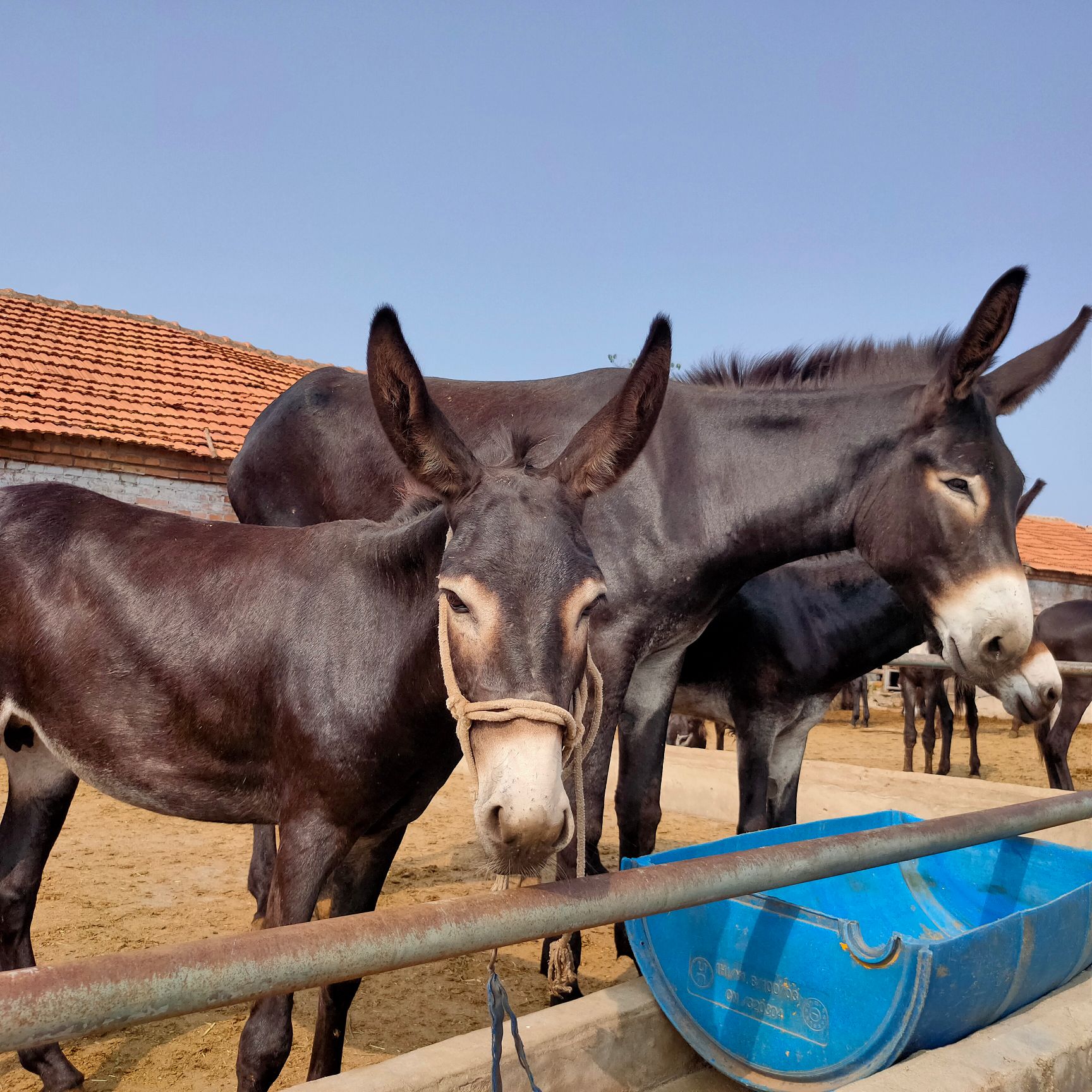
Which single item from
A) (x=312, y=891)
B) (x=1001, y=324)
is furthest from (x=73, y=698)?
(x=1001, y=324)

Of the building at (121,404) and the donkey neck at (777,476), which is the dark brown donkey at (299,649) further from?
the building at (121,404)

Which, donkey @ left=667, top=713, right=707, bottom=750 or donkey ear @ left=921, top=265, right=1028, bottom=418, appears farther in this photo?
donkey @ left=667, top=713, right=707, bottom=750

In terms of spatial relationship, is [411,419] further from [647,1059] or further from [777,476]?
[647,1059]

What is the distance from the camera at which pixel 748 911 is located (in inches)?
121

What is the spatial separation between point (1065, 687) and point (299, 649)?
10223mm

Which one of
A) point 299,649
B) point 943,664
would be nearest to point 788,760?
point 943,664

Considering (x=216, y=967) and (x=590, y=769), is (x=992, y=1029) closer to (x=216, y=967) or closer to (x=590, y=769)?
→ (x=590, y=769)

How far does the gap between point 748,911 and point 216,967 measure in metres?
2.37

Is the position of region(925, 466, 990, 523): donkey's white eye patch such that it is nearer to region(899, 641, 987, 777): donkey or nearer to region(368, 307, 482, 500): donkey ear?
region(368, 307, 482, 500): donkey ear

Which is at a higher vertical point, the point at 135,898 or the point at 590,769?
the point at 590,769

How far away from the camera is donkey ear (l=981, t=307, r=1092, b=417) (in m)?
3.71

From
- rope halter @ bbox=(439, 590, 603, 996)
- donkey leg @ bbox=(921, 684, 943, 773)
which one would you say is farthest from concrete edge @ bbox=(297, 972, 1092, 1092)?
donkey leg @ bbox=(921, 684, 943, 773)

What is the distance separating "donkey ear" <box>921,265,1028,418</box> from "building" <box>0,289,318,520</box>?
9.18 metres

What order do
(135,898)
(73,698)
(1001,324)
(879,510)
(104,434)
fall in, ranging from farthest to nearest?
(104,434), (135,898), (879,510), (1001,324), (73,698)
